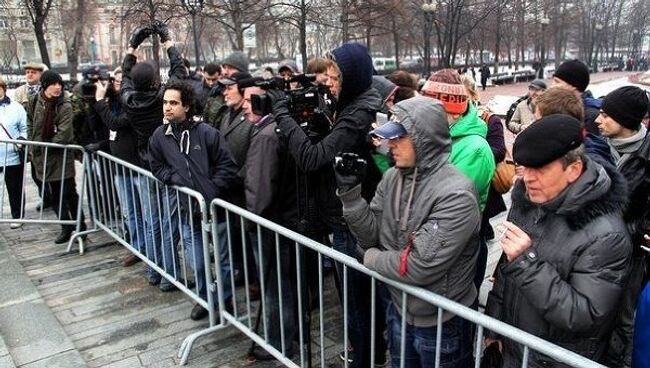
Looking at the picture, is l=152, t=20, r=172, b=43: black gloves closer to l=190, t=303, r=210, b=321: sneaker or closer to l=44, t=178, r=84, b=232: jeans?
l=44, t=178, r=84, b=232: jeans

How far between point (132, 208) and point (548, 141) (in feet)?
13.5

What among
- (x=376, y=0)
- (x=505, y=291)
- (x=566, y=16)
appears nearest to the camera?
(x=505, y=291)

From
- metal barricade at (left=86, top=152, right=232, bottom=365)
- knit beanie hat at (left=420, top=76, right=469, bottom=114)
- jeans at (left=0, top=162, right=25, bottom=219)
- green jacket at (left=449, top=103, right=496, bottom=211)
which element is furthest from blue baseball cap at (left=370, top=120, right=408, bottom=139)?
jeans at (left=0, top=162, right=25, bottom=219)

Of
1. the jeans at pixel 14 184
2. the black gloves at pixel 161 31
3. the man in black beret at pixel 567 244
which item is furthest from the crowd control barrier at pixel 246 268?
the black gloves at pixel 161 31

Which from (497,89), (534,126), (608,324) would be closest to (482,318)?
(608,324)

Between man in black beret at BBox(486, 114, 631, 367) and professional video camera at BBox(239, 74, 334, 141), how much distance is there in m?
1.39

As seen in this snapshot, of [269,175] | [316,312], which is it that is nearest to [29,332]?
[316,312]

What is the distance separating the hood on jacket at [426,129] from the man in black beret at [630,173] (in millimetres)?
832

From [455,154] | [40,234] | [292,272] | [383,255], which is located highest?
[455,154]

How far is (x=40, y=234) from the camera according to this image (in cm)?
646

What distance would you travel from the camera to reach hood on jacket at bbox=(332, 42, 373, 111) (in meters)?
3.16

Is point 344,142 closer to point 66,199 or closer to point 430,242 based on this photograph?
point 430,242

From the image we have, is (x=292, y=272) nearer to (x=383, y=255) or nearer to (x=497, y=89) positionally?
(x=383, y=255)

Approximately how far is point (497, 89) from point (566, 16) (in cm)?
1914
